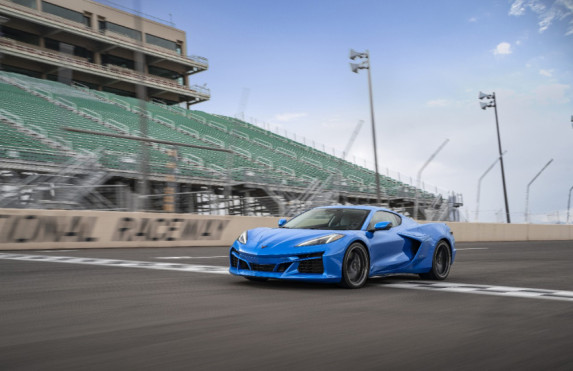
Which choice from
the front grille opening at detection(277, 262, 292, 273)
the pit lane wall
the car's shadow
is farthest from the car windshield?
the pit lane wall

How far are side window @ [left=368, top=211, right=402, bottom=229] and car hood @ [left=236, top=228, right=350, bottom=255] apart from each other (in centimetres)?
81

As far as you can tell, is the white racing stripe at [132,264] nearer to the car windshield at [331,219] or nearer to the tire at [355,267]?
the car windshield at [331,219]

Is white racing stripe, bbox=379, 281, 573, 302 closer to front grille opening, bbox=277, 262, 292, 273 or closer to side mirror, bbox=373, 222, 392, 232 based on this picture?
side mirror, bbox=373, 222, 392, 232

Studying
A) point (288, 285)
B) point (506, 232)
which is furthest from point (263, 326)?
point (506, 232)

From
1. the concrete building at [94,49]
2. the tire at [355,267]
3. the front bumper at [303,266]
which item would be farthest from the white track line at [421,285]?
the concrete building at [94,49]

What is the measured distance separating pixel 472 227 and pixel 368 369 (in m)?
28.7

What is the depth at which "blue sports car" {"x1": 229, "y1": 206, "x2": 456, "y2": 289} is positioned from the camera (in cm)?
752

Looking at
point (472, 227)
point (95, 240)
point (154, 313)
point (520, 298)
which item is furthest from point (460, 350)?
point (472, 227)

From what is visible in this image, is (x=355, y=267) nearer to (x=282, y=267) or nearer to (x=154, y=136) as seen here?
(x=282, y=267)

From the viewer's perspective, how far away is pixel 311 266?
7.53m

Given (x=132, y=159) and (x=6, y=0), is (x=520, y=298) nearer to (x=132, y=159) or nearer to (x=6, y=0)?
(x=132, y=159)

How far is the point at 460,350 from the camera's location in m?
4.29

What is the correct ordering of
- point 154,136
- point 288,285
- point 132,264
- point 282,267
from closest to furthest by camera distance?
point 282,267, point 288,285, point 132,264, point 154,136

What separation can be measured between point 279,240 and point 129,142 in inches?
476
